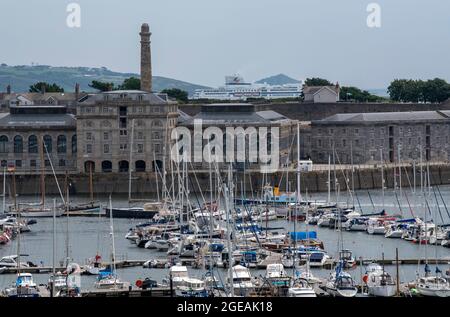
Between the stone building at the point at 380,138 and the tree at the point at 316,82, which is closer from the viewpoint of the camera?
the stone building at the point at 380,138

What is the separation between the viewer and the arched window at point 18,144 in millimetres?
37312

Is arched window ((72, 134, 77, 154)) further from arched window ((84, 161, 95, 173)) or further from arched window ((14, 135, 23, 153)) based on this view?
Answer: arched window ((14, 135, 23, 153))

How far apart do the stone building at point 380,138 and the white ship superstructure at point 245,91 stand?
109 feet

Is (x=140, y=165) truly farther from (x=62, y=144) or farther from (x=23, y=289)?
(x=23, y=289)

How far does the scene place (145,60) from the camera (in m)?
41.2

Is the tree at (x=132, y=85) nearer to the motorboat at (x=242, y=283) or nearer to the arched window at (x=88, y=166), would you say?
the arched window at (x=88, y=166)

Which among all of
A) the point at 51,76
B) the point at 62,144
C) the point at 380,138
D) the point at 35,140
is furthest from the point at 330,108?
the point at 51,76

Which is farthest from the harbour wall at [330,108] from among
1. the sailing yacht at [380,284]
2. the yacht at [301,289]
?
the yacht at [301,289]

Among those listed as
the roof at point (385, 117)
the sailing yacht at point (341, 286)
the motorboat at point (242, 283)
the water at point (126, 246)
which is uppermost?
the roof at point (385, 117)

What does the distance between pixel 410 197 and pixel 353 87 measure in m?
26.6

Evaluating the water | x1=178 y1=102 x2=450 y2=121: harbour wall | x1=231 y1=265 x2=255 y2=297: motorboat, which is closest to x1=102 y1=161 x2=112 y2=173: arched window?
the water

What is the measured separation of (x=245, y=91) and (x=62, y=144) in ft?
156

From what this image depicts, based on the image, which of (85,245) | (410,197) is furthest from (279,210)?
(85,245)

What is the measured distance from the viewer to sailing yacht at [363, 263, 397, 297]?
14609 millimetres
